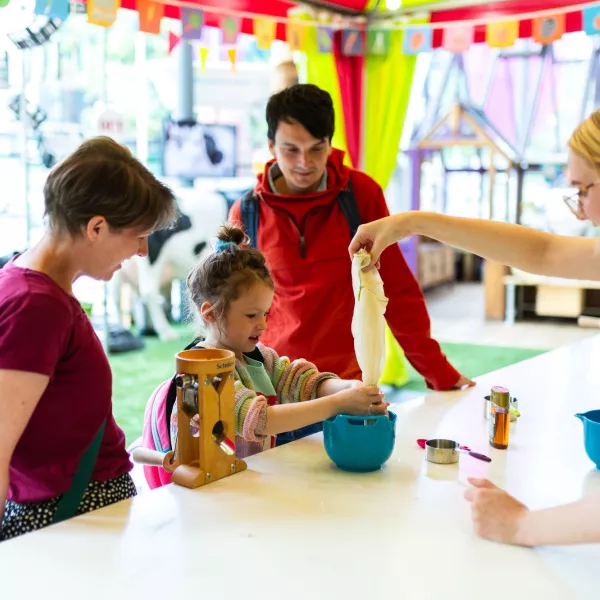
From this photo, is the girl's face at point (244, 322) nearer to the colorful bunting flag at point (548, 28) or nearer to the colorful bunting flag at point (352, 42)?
the colorful bunting flag at point (548, 28)

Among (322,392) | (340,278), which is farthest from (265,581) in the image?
(340,278)

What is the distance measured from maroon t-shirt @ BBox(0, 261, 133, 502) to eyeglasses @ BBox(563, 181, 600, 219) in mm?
903

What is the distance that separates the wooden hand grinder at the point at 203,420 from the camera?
4.29 feet

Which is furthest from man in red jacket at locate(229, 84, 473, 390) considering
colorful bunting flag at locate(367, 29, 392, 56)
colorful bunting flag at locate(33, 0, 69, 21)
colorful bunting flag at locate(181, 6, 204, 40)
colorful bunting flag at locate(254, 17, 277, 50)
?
colorful bunting flag at locate(367, 29, 392, 56)

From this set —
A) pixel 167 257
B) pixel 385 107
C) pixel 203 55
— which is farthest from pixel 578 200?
pixel 167 257

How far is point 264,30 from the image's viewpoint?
3.98m

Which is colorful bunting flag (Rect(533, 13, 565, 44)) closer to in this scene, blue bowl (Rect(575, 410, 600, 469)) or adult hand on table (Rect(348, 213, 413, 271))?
adult hand on table (Rect(348, 213, 413, 271))

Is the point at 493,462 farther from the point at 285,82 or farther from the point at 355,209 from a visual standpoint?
the point at 285,82

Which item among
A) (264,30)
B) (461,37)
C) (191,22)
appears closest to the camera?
(191,22)

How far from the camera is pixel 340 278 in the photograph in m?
2.16

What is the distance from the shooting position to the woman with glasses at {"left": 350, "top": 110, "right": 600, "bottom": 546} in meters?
1.08

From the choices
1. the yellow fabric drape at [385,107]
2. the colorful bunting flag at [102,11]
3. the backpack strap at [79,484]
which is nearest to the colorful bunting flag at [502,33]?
the yellow fabric drape at [385,107]

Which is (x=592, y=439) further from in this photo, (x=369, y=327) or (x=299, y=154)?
(x=299, y=154)

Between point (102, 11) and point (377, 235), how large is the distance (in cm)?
209
